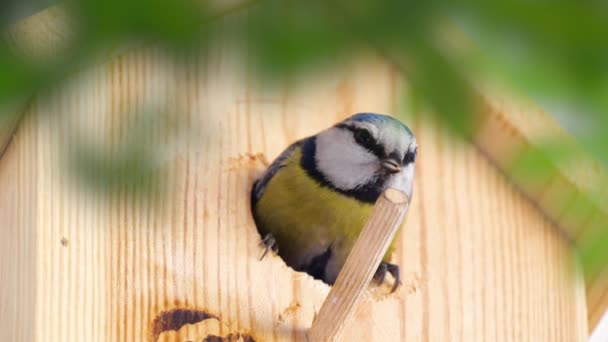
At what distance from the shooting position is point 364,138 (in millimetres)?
1983

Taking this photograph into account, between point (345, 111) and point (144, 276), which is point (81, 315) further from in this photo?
point (345, 111)

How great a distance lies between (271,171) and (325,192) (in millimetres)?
186

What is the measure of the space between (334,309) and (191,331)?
31 cm

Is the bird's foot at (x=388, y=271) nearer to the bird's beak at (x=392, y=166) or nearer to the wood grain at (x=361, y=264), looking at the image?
the bird's beak at (x=392, y=166)

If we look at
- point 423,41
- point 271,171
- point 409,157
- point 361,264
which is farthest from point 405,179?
point 423,41

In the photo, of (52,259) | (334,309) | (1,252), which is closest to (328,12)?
(334,309)

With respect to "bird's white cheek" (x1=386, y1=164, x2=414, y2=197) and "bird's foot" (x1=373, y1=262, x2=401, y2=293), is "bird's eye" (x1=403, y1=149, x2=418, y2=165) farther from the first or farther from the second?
"bird's foot" (x1=373, y1=262, x2=401, y2=293)

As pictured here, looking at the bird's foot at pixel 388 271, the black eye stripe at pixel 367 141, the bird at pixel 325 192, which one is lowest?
the bird's foot at pixel 388 271

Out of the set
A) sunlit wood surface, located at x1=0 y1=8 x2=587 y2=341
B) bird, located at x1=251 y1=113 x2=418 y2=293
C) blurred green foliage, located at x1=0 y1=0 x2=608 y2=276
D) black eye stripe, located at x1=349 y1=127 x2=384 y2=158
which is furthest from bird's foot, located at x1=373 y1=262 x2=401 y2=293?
blurred green foliage, located at x1=0 y1=0 x2=608 y2=276

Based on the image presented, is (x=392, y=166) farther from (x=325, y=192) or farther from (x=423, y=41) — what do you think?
(x=423, y=41)

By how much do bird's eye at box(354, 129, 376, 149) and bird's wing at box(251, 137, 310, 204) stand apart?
0.14m

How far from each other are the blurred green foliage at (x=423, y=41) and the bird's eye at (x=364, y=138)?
1.43m

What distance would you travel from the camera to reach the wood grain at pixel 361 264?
3.87 feet

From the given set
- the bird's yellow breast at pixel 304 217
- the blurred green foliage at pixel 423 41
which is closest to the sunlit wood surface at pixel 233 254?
the bird's yellow breast at pixel 304 217
